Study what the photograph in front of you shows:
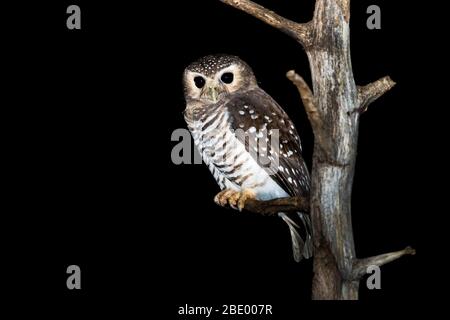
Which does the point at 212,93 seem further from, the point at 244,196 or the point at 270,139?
the point at 244,196

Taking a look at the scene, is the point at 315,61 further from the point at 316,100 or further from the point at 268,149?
the point at 268,149

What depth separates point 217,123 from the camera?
3.66m

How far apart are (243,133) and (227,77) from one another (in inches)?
12.4

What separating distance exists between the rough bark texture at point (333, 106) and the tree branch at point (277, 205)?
9 centimetres

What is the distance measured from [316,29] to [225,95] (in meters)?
0.67

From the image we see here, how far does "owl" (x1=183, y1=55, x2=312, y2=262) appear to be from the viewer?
3629 millimetres

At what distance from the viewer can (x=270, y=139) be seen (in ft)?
→ 12.0

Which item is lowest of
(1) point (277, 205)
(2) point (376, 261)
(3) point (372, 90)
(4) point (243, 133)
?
(2) point (376, 261)

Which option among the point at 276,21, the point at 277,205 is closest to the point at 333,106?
the point at 276,21

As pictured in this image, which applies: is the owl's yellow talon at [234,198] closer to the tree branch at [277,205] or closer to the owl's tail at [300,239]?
the tree branch at [277,205]

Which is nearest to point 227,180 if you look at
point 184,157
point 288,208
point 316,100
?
point 184,157

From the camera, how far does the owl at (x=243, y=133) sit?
11.9ft

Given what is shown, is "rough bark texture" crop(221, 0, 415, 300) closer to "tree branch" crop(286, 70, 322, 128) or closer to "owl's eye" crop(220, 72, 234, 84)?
"tree branch" crop(286, 70, 322, 128)

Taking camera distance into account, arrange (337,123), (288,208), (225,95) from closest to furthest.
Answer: (337,123) → (288,208) → (225,95)
